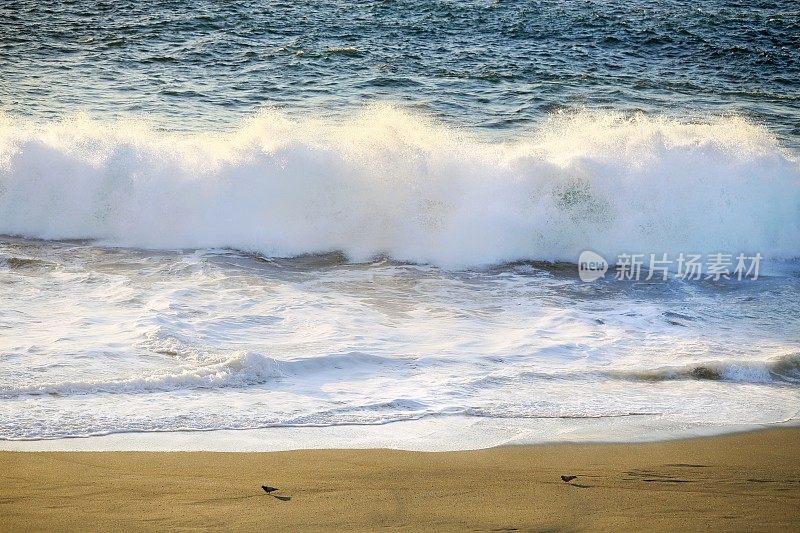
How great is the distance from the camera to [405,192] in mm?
9977

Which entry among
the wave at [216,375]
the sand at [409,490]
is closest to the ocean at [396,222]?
the wave at [216,375]

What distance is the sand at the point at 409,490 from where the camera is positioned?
350 cm

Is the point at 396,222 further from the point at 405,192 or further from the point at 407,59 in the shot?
the point at 407,59

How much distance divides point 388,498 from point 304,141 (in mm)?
7383

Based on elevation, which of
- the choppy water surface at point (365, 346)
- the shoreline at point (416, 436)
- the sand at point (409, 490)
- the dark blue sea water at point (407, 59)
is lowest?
the choppy water surface at point (365, 346)

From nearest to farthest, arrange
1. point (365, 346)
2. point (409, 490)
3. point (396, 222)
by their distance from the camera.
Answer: point (409, 490) → point (365, 346) → point (396, 222)

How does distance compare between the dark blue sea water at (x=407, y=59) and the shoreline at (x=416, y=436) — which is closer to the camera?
the shoreline at (x=416, y=436)

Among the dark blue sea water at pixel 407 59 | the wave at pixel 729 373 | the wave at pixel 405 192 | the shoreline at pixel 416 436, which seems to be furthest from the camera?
the dark blue sea water at pixel 407 59

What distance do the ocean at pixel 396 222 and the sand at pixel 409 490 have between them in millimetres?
238

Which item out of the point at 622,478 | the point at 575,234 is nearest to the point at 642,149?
the point at 575,234

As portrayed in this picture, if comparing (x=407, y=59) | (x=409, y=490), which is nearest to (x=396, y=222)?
(x=409, y=490)

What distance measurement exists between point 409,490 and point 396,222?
605 cm

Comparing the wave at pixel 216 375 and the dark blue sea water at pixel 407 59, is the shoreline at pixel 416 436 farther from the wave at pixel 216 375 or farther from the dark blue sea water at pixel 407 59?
the dark blue sea water at pixel 407 59

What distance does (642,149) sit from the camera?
Result: 1050 centimetres
